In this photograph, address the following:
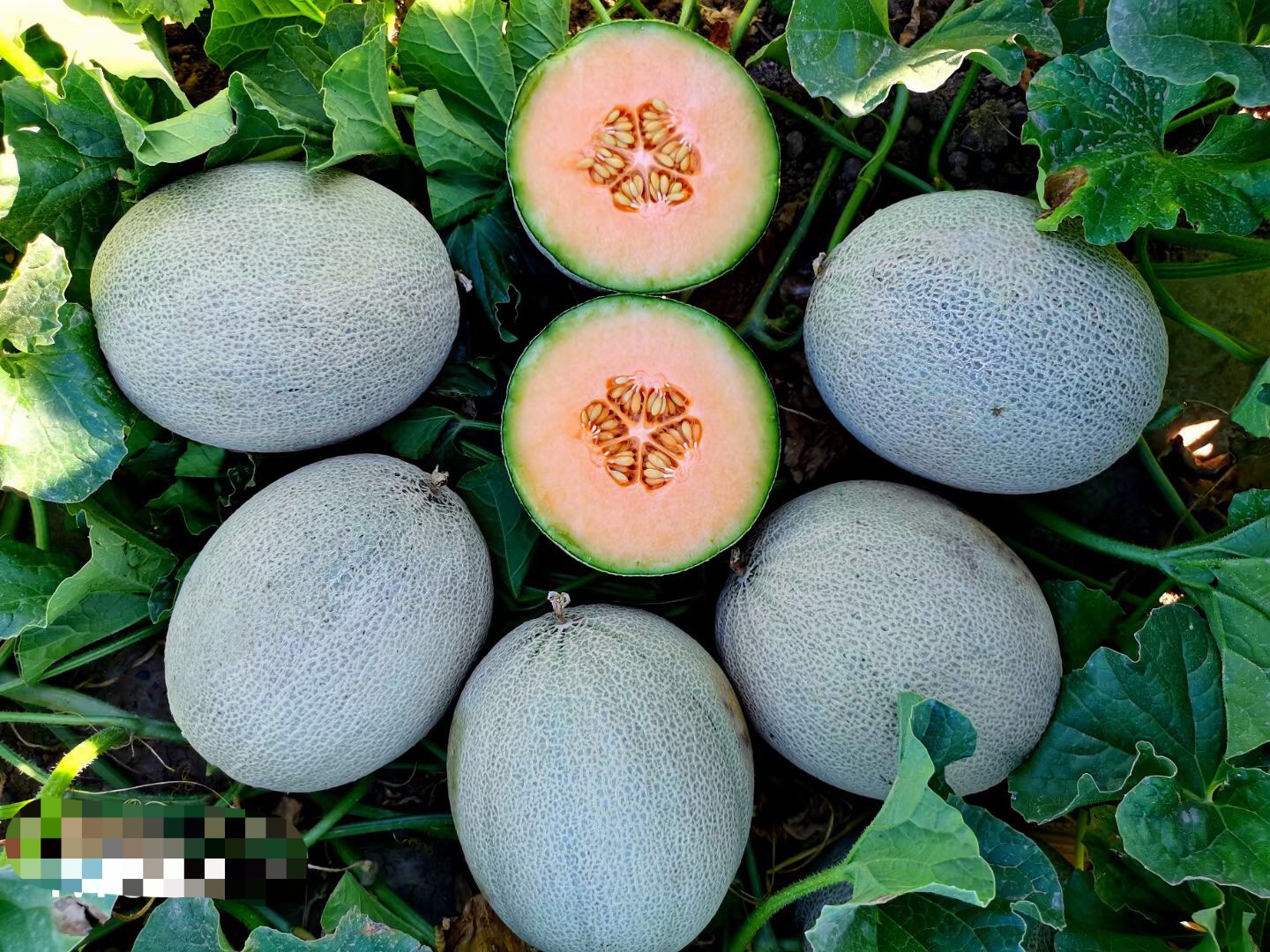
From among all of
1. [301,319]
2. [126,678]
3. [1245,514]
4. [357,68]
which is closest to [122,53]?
[357,68]

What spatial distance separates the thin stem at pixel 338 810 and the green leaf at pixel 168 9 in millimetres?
1087

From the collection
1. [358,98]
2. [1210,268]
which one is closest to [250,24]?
[358,98]

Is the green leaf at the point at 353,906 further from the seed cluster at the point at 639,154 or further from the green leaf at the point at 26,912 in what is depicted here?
the seed cluster at the point at 639,154

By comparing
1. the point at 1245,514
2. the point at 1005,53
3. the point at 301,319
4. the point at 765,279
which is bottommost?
the point at 1245,514

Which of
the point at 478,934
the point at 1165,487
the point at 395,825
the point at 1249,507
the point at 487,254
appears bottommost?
the point at 478,934

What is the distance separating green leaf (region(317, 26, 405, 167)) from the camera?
3.93 ft

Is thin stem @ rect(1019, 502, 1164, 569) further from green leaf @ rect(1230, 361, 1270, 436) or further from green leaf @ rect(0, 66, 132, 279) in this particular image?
green leaf @ rect(0, 66, 132, 279)

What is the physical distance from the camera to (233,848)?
127 centimetres

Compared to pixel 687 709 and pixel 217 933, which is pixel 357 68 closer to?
pixel 687 709

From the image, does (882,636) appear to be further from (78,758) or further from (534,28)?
(78,758)

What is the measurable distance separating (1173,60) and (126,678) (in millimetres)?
1692

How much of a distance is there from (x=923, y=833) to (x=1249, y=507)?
2.02 ft

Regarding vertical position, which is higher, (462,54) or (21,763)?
(462,54)

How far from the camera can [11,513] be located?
1442 millimetres
